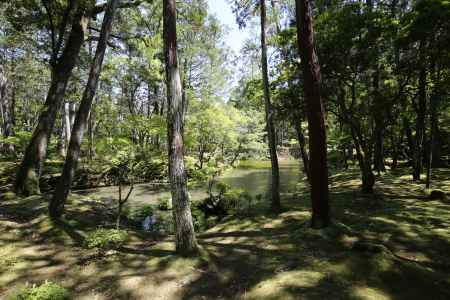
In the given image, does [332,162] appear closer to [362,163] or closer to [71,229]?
[362,163]

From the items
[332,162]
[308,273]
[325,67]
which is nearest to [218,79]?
[325,67]

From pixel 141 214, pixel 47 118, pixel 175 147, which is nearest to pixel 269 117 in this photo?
pixel 175 147

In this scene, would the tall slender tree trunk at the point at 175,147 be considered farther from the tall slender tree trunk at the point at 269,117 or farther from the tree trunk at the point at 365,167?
the tree trunk at the point at 365,167

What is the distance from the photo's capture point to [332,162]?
30.8 meters

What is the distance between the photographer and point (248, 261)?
5.40 metres

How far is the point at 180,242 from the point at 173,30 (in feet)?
12.8

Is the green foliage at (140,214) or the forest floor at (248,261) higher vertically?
the forest floor at (248,261)

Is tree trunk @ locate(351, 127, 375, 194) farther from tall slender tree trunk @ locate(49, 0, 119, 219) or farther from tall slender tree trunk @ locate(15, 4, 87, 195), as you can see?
tall slender tree trunk @ locate(15, 4, 87, 195)

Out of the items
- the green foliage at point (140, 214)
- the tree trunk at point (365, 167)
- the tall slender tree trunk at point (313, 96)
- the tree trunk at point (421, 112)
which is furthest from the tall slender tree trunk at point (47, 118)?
the tree trunk at point (421, 112)

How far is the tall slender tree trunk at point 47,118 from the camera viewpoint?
9.52 m

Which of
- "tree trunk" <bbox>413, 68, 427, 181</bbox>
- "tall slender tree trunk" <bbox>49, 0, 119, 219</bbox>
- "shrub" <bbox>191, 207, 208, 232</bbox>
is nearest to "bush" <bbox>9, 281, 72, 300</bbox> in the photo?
"tall slender tree trunk" <bbox>49, 0, 119, 219</bbox>

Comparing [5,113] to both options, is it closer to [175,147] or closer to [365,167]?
[175,147]

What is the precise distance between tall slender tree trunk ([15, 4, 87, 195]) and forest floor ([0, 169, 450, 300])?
983mm

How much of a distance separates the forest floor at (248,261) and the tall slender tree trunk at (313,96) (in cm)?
130
